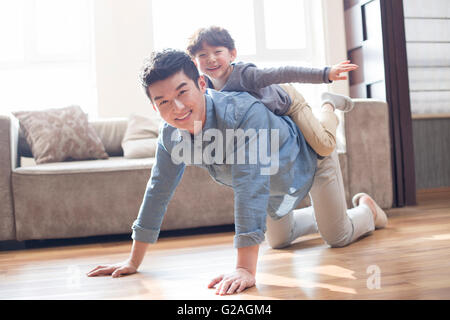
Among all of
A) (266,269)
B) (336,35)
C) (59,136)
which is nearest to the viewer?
(266,269)

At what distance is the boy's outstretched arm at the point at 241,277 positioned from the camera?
1.24m

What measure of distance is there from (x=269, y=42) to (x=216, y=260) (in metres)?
2.97

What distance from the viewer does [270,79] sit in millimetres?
1683

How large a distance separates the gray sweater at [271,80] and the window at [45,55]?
96.8 inches

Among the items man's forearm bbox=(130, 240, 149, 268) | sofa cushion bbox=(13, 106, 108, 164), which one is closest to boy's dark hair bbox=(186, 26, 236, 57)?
man's forearm bbox=(130, 240, 149, 268)

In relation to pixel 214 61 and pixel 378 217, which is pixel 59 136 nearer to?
pixel 214 61

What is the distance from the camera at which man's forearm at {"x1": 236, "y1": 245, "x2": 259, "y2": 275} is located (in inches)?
50.4

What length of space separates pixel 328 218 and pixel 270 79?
55 cm

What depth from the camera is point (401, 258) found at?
158 cm

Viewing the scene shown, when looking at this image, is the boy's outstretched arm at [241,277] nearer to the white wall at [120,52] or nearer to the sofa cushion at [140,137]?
the sofa cushion at [140,137]

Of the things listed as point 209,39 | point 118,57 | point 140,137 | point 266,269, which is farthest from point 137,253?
point 118,57

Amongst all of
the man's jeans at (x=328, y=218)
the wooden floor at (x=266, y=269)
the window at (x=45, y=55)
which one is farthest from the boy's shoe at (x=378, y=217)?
the window at (x=45, y=55)
